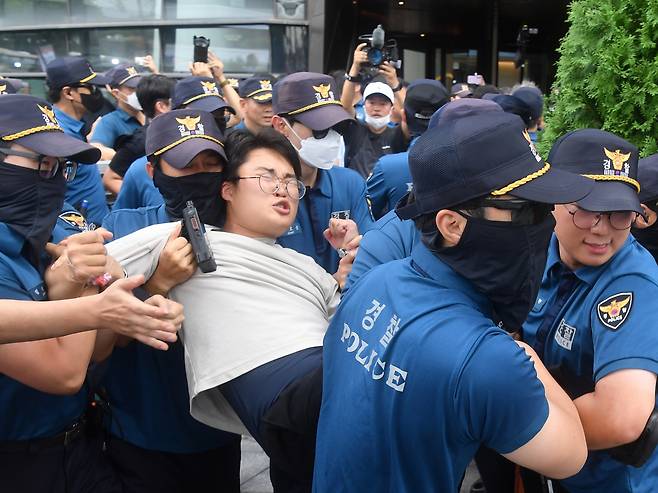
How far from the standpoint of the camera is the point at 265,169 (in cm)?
253

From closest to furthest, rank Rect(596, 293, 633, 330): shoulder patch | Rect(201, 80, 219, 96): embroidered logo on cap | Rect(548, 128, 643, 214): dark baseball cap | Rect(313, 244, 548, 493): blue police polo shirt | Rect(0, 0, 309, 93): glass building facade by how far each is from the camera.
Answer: Rect(313, 244, 548, 493): blue police polo shirt → Rect(596, 293, 633, 330): shoulder patch → Rect(548, 128, 643, 214): dark baseball cap → Rect(201, 80, 219, 96): embroidered logo on cap → Rect(0, 0, 309, 93): glass building facade

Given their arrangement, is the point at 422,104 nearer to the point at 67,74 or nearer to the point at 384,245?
the point at 384,245

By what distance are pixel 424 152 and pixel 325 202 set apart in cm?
183

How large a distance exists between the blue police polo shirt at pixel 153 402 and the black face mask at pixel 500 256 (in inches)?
46.9

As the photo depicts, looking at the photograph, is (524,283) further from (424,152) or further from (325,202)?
(325,202)

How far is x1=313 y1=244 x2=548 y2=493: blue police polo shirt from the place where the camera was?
1.45 metres

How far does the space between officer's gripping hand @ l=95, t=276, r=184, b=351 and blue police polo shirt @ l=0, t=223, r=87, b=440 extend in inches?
14.9

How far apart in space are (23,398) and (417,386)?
1311mm

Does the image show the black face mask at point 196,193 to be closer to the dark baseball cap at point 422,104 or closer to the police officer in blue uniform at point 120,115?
the dark baseball cap at point 422,104

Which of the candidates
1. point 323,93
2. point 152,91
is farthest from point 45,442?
point 152,91

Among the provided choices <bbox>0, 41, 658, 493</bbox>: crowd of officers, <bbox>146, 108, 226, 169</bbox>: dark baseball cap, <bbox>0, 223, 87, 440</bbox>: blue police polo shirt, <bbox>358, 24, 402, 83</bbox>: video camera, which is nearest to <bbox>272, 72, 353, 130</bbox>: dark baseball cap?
<bbox>0, 41, 658, 493</bbox>: crowd of officers

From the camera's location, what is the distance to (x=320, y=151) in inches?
139

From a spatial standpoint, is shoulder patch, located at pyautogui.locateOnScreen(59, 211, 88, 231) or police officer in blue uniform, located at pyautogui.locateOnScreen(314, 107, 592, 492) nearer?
police officer in blue uniform, located at pyautogui.locateOnScreen(314, 107, 592, 492)

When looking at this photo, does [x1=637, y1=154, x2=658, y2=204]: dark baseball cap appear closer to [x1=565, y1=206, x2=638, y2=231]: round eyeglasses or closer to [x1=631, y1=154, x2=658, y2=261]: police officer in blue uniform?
[x1=631, y1=154, x2=658, y2=261]: police officer in blue uniform
